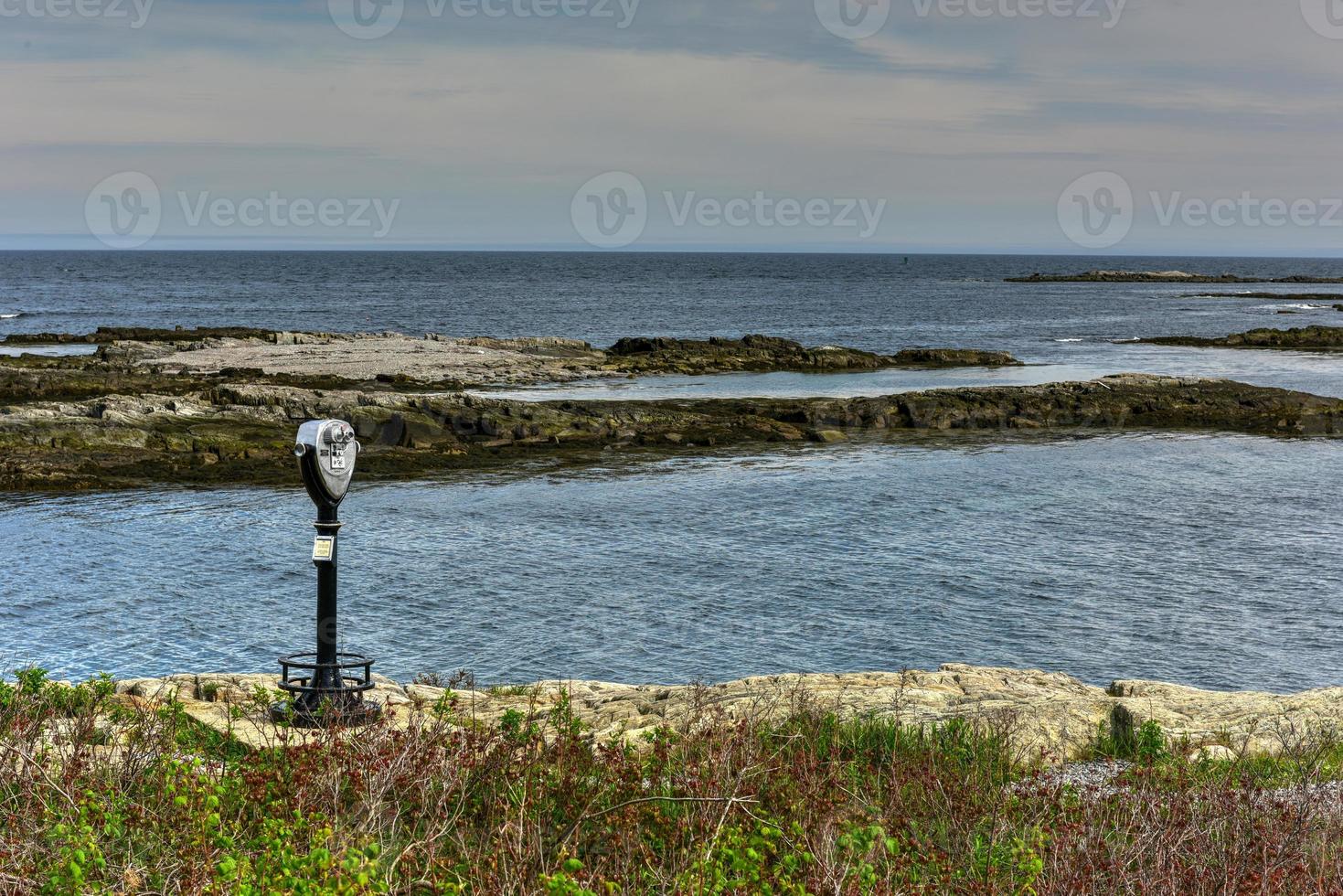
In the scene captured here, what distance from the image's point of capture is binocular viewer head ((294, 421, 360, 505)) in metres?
7.29

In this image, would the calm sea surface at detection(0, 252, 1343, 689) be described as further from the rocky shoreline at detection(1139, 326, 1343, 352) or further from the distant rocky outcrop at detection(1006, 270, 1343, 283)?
the distant rocky outcrop at detection(1006, 270, 1343, 283)

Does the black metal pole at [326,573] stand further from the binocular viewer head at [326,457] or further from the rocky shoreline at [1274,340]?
the rocky shoreline at [1274,340]

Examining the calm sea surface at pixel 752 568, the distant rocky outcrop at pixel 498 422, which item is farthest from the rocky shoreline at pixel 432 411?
the calm sea surface at pixel 752 568

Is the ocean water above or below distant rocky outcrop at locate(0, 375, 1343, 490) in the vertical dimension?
below

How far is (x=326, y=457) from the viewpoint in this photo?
7.39 m

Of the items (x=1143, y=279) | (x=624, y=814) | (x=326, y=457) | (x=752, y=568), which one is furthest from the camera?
(x=1143, y=279)

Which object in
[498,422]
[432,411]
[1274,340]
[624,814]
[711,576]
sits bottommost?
[711,576]

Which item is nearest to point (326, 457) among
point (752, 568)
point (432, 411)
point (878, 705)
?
point (878, 705)

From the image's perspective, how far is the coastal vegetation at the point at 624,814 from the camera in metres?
4.46

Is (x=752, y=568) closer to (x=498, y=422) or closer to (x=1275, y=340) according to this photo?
(x=498, y=422)

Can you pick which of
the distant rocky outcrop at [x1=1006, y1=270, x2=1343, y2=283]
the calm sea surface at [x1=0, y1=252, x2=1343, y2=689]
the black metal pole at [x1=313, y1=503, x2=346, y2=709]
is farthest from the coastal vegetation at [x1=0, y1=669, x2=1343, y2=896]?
the distant rocky outcrop at [x1=1006, y1=270, x2=1343, y2=283]

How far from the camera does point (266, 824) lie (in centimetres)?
494

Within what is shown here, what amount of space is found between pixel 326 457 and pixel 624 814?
3331 millimetres

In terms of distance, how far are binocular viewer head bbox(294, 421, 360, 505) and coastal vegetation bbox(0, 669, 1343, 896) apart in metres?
1.50
